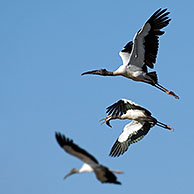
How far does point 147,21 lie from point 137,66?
1.88 metres

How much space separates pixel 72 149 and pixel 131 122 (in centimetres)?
1112

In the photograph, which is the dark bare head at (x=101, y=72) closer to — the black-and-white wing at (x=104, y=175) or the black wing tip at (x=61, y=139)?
the black-and-white wing at (x=104, y=175)

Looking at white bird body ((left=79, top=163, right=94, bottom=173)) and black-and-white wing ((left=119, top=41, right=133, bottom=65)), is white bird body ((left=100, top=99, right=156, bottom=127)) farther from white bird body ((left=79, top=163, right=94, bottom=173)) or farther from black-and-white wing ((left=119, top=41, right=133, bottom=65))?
white bird body ((left=79, top=163, right=94, bottom=173))

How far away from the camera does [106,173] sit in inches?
728

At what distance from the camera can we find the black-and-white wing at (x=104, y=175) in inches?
727

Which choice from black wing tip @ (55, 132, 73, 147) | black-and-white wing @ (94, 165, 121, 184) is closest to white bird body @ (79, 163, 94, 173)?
black-and-white wing @ (94, 165, 121, 184)

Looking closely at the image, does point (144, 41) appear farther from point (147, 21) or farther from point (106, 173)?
point (106, 173)

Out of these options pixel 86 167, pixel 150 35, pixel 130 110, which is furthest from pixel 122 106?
pixel 86 167

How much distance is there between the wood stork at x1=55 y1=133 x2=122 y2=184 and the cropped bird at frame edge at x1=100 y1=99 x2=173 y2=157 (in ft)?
29.7

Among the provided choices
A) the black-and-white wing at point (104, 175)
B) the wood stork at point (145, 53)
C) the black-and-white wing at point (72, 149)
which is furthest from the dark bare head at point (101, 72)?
the black-and-white wing at point (72, 149)

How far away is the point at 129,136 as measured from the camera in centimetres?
2894

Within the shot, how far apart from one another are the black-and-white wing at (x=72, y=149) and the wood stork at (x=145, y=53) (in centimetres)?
807

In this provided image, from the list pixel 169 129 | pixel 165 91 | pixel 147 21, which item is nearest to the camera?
pixel 147 21

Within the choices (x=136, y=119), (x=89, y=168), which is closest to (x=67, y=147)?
(x=89, y=168)
